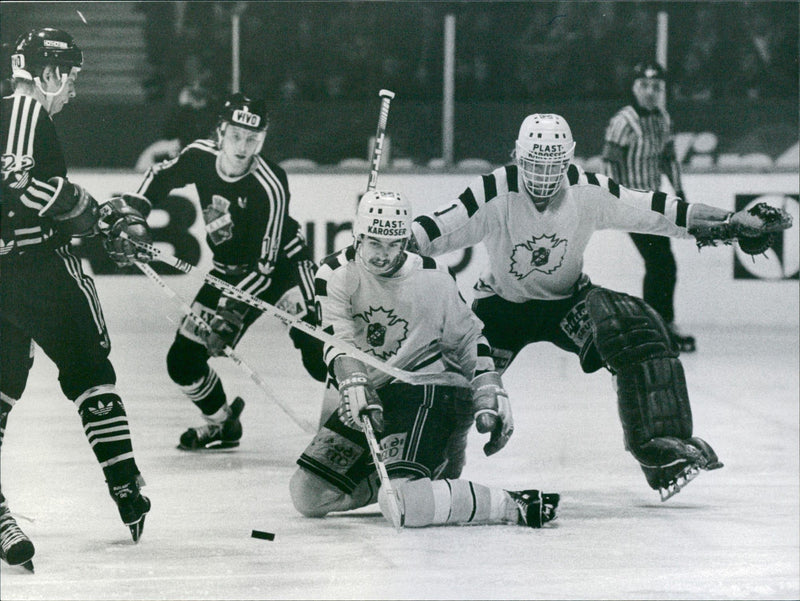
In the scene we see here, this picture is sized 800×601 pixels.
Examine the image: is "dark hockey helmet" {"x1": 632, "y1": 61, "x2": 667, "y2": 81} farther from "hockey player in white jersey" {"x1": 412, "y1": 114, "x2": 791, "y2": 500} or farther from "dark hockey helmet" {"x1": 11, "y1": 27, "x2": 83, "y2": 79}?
"dark hockey helmet" {"x1": 11, "y1": 27, "x2": 83, "y2": 79}

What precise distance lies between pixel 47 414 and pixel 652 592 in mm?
2377

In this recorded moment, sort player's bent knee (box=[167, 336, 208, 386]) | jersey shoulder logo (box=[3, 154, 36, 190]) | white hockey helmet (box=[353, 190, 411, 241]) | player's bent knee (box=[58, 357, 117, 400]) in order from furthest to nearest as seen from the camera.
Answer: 1. player's bent knee (box=[167, 336, 208, 386])
2. white hockey helmet (box=[353, 190, 411, 241])
3. player's bent knee (box=[58, 357, 117, 400])
4. jersey shoulder logo (box=[3, 154, 36, 190])

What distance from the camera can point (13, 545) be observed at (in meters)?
Answer: 2.74

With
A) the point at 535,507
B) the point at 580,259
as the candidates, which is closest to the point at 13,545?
the point at 535,507

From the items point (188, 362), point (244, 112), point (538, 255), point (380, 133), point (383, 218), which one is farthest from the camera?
point (188, 362)

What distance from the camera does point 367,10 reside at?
6121 mm

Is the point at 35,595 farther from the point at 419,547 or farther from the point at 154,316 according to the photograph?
the point at 154,316

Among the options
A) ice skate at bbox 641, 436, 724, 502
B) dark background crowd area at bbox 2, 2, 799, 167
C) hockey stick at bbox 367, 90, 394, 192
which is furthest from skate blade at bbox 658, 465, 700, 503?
dark background crowd area at bbox 2, 2, 799, 167

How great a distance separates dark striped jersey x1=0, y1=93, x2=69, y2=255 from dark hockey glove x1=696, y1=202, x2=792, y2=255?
→ 1449 mm

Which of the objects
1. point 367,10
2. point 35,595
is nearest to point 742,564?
point 35,595

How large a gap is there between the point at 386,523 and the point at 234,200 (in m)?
1.09

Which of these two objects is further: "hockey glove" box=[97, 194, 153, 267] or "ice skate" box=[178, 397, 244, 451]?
"ice skate" box=[178, 397, 244, 451]

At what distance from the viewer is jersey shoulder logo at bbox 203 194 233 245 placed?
3934mm

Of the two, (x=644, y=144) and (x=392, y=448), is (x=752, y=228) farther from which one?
(x=644, y=144)
